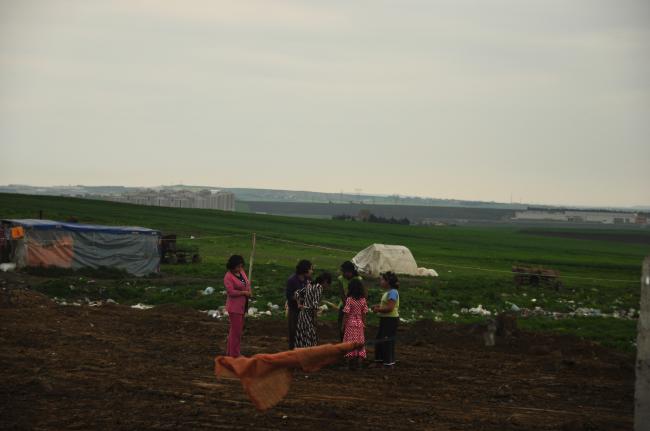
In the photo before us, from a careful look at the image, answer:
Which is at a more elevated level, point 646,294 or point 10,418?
point 646,294

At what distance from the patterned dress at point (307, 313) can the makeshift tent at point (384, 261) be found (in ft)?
66.5

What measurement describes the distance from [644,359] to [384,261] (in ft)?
86.6

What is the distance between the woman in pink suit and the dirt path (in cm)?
70

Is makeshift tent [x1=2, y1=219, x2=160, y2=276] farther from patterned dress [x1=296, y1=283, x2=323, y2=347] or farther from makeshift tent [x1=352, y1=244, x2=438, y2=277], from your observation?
patterned dress [x1=296, y1=283, x2=323, y2=347]

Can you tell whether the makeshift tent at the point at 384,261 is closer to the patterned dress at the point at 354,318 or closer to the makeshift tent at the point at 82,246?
the makeshift tent at the point at 82,246

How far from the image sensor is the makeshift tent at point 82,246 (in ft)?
100

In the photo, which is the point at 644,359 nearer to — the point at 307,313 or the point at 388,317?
the point at 388,317

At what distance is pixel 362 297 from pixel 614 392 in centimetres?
398

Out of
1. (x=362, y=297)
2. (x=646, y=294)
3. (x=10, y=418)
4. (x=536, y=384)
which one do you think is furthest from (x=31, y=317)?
(x=646, y=294)

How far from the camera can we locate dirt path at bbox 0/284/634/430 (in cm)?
980

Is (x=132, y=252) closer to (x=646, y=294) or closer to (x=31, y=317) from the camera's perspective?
(x=31, y=317)

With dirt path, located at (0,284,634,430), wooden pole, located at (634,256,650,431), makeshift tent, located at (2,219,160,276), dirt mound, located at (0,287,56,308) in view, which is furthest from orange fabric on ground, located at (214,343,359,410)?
makeshift tent, located at (2,219,160,276)

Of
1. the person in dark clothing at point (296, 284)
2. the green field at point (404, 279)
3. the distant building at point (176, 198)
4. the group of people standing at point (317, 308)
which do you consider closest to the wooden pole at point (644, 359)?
the group of people standing at point (317, 308)

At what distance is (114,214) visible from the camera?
66188 mm
